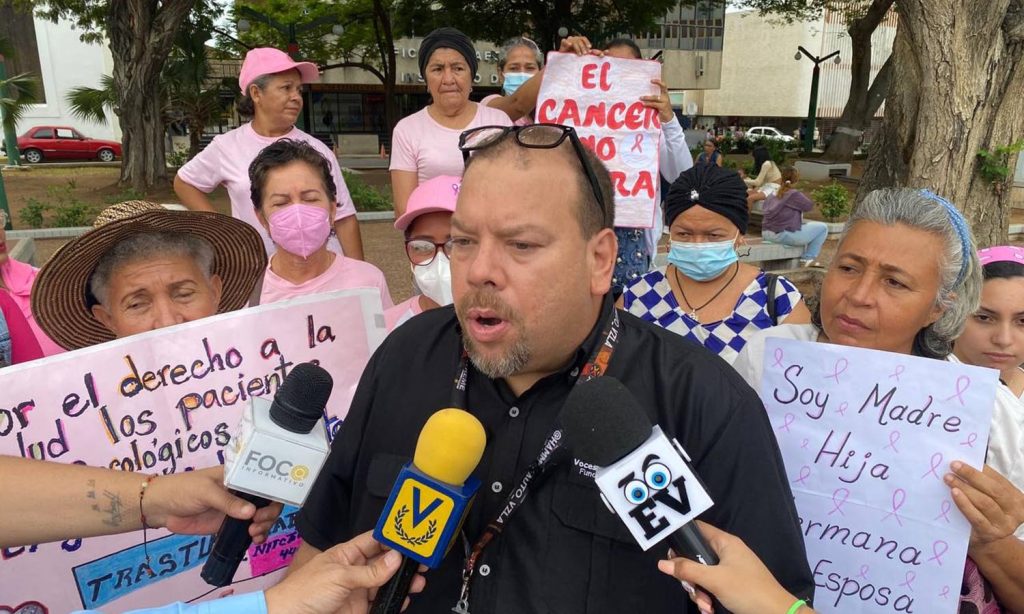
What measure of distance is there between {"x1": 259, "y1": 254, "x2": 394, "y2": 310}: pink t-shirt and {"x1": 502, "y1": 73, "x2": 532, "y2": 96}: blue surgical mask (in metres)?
2.10

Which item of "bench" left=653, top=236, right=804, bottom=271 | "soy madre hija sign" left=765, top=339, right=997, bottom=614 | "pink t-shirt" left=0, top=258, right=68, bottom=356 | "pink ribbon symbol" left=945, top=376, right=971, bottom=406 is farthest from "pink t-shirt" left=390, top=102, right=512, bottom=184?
"bench" left=653, top=236, right=804, bottom=271

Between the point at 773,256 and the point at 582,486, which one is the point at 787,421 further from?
the point at 773,256

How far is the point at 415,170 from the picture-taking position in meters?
A: 4.18

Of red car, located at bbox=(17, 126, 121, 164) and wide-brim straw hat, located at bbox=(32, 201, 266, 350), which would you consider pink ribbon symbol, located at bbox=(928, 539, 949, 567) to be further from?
red car, located at bbox=(17, 126, 121, 164)

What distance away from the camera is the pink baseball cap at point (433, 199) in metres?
2.93

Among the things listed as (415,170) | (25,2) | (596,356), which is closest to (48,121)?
(25,2)

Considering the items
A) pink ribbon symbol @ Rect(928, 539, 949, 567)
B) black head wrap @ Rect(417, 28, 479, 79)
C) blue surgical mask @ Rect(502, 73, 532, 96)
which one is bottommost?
pink ribbon symbol @ Rect(928, 539, 949, 567)

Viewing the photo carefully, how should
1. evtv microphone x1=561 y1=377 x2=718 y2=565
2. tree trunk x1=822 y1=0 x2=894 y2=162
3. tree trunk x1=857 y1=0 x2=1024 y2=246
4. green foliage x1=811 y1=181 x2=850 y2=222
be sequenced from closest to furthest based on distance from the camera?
evtv microphone x1=561 y1=377 x2=718 y2=565 → tree trunk x1=857 y1=0 x2=1024 y2=246 → green foliage x1=811 y1=181 x2=850 y2=222 → tree trunk x1=822 y1=0 x2=894 y2=162

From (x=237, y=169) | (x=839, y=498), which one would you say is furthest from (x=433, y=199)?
(x=839, y=498)

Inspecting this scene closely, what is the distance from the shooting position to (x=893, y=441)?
1.97m

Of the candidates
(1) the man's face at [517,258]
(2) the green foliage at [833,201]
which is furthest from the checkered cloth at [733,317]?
(2) the green foliage at [833,201]

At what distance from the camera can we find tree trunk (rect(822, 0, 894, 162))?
80.9 feet

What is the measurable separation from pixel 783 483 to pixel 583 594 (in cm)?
53

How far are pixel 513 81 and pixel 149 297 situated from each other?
324cm
